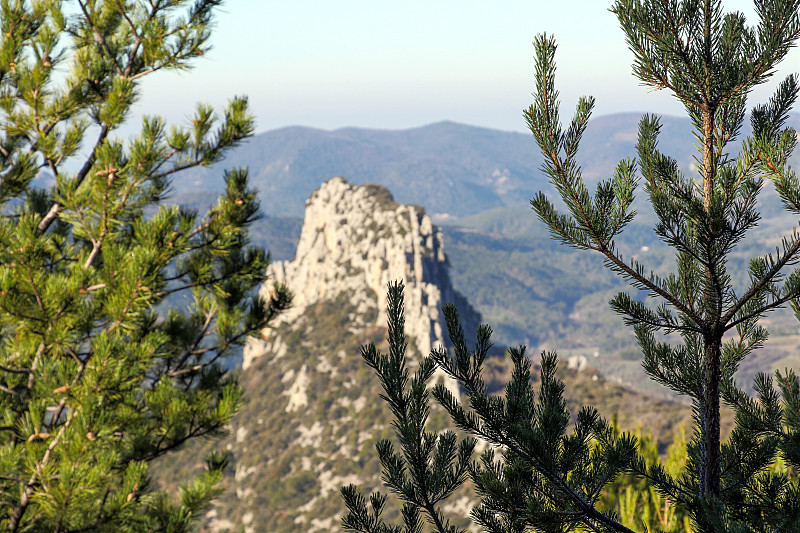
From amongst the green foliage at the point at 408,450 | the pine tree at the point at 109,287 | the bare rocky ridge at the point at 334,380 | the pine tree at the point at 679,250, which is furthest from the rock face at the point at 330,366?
the pine tree at the point at 679,250

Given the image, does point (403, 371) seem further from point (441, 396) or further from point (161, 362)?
point (161, 362)

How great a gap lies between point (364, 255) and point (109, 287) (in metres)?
98.2

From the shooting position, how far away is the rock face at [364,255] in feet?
326

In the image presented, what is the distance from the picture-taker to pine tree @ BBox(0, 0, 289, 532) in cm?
605

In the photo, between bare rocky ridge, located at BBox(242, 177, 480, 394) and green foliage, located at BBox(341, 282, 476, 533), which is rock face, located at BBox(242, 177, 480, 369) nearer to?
bare rocky ridge, located at BBox(242, 177, 480, 394)

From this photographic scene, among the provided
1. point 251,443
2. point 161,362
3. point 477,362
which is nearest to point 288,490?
point 251,443

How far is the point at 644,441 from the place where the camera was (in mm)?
8719

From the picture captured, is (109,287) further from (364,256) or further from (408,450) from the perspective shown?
(364,256)

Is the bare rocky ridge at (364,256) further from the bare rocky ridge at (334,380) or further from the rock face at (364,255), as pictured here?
the bare rocky ridge at (334,380)

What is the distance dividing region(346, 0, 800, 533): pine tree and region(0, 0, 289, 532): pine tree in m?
4.25

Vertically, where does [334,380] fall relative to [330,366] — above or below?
below

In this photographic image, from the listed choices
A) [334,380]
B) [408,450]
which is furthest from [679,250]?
[334,380]

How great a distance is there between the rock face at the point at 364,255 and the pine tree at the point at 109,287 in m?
79.0

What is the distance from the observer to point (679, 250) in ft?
11.5
